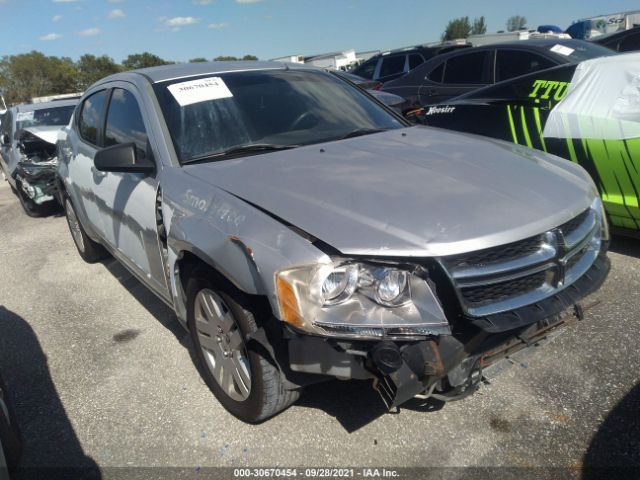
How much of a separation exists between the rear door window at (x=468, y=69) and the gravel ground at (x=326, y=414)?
4.37 meters

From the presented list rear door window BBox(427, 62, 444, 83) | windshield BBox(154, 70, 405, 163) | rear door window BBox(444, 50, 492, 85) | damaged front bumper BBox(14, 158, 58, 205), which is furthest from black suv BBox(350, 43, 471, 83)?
windshield BBox(154, 70, 405, 163)

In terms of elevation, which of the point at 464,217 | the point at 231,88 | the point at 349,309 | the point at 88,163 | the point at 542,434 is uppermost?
the point at 231,88

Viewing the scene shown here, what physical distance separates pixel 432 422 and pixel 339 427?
0.46 meters

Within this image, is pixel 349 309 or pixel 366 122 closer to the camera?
pixel 349 309

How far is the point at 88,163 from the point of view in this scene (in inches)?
158

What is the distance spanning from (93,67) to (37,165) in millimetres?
64374

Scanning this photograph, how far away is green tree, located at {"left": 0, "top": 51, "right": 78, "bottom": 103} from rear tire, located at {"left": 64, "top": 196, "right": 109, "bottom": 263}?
60.9 metres

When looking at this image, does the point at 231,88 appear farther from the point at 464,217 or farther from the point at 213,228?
the point at 464,217

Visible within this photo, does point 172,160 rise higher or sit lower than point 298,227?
higher

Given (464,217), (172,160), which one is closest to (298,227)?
(464,217)

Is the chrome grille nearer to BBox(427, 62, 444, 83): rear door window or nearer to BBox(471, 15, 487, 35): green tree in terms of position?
BBox(427, 62, 444, 83): rear door window

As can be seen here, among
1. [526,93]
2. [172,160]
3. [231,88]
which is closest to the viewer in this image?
[172,160]

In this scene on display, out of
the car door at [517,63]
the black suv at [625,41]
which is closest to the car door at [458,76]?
the car door at [517,63]

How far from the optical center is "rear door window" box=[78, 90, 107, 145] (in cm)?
397
